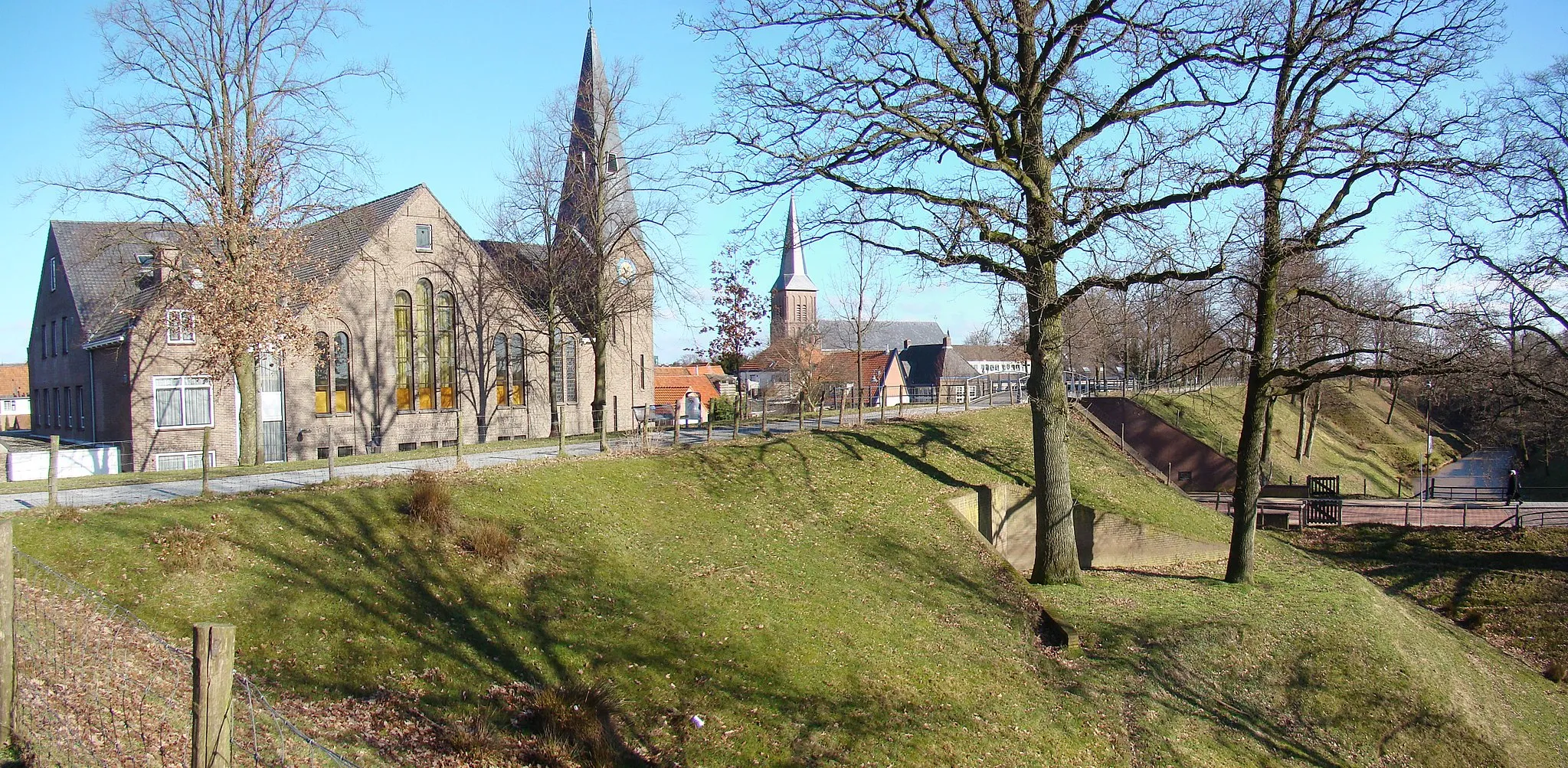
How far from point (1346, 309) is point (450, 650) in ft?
49.7

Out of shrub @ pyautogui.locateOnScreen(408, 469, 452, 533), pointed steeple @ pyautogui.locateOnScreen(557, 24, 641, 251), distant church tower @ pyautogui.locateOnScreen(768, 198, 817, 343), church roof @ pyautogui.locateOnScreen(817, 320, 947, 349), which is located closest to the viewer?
shrub @ pyautogui.locateOnScreen(408, 469, 452, 533)

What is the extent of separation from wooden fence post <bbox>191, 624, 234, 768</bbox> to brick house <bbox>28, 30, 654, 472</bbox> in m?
22.7

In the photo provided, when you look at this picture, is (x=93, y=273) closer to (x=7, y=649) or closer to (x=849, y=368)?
(x=7, y=649)

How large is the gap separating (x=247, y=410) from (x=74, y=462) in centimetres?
705

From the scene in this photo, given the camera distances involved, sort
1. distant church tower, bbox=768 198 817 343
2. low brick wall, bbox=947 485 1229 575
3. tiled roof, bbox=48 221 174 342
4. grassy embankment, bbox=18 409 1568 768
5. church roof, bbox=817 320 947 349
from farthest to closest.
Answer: church roof, bbox=817 320 947 349
distant church tower, bbox=768 198 817 343
tiled roof, bbox=48 221 174 342
low brick wall, bbox=947 485 1229 575
grassy embankment, bbox=18 409 1568 768

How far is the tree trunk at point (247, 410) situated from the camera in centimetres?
2111

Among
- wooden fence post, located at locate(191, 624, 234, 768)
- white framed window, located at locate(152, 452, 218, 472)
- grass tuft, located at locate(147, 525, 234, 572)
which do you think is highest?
wooden fence post, located at locate(191, 624, 234, 768)

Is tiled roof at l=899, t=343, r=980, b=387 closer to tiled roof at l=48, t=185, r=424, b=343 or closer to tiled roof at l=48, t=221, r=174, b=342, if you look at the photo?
tiled roof at l=48, t=185, r=424, b=343

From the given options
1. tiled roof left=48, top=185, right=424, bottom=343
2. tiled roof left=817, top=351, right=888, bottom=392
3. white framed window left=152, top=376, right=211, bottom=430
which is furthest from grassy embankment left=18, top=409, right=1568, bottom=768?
tiled roof left=817, top=351, right=888, bottom=392

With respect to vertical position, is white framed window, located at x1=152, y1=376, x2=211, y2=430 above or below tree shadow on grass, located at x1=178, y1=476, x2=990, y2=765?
above

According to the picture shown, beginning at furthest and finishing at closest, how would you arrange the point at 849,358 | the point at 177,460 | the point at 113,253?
the point at 849,358 < the point at 113,253 < the point at 177,460

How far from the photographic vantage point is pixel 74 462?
2414cm

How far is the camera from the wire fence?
6.30 meters

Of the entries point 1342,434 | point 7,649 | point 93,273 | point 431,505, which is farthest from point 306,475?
point 1342,434
